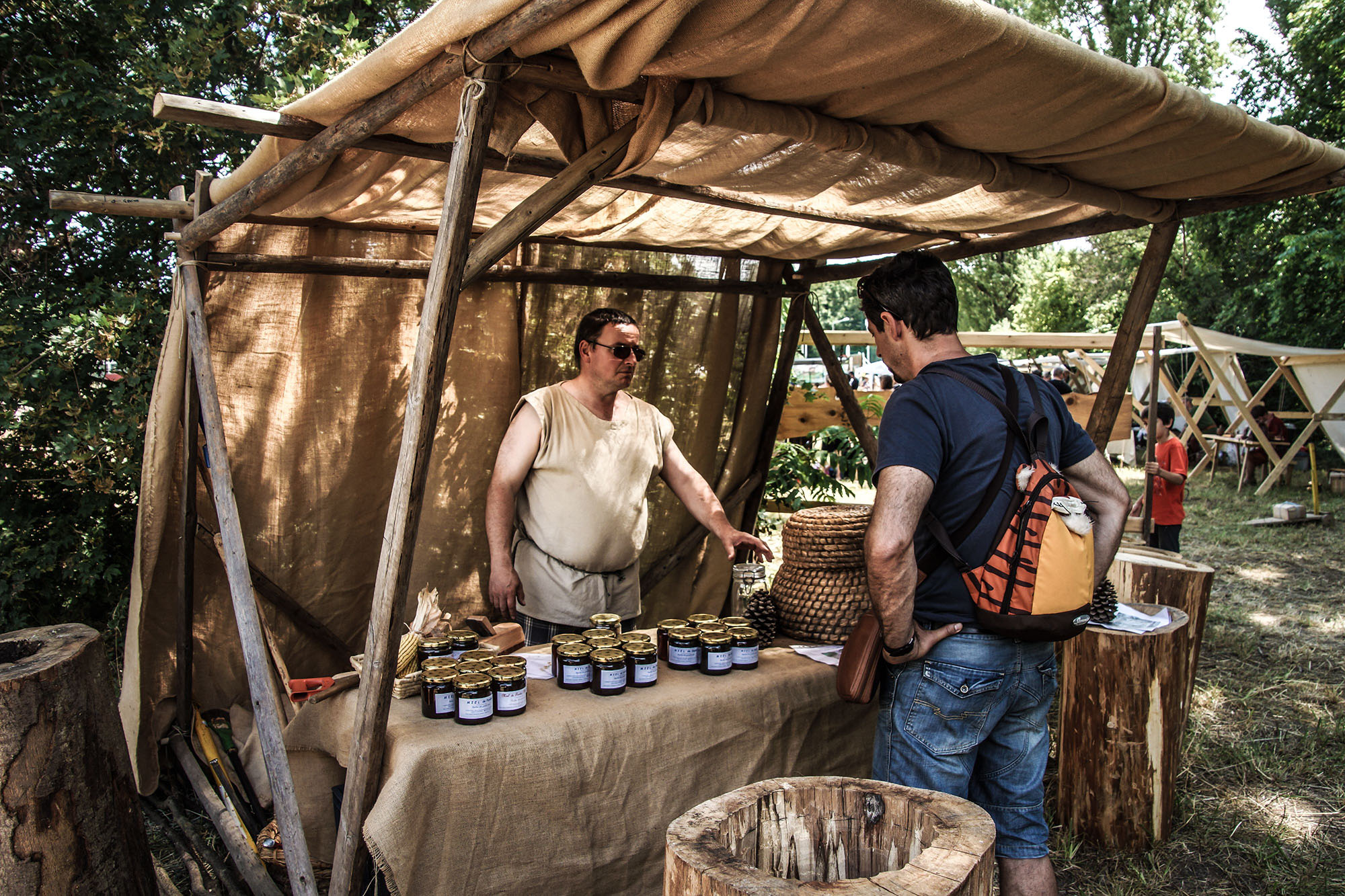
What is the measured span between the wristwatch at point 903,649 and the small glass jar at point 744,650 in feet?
2.39

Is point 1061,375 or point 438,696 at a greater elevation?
point 1061,375

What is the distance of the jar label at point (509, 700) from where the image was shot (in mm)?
2438

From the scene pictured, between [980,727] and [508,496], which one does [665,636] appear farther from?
[980,727]

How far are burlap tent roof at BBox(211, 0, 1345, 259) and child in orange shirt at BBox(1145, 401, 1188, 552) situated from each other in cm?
378

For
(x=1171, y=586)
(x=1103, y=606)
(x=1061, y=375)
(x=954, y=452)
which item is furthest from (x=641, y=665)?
(x=1061, y=375)

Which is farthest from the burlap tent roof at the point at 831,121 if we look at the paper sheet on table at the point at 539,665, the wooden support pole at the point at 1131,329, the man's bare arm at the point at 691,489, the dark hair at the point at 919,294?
the paper sheet on table at the point at 539,665

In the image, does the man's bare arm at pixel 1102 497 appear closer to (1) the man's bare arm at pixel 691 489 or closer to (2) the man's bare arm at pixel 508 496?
(1) the man's bare arm at pixel 691 489

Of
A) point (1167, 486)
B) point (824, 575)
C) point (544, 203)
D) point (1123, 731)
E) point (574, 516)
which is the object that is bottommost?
point (1123, 731)

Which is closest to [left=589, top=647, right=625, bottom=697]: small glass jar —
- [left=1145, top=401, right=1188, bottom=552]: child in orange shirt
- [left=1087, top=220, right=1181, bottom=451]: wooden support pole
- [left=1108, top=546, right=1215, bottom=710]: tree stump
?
[left=1087, top=220, right=1181, bottom=451]: wooden support pole

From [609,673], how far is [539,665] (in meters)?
0.40

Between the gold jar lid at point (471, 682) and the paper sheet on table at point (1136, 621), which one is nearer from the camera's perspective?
the gold jar lid at point (471, 682)

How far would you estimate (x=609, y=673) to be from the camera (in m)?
2.58

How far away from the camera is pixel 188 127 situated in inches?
207

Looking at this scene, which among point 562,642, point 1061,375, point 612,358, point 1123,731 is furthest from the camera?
point 1061,375
